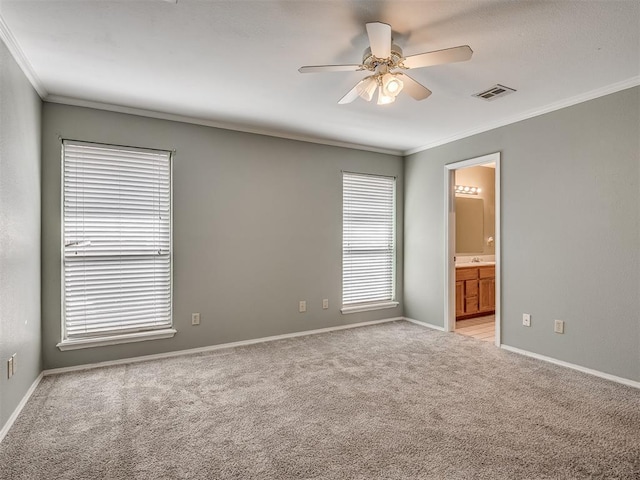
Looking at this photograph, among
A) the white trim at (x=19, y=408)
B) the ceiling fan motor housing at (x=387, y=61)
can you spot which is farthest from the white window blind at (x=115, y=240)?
the ceiling fan motor housing at (x=387, y=61)

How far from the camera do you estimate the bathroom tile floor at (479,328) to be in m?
4.56

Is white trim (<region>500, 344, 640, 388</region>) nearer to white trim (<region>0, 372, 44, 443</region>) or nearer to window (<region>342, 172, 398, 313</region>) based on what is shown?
window (<region>342, 172, 398, 313</region>)

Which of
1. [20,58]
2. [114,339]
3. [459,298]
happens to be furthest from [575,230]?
[20,58]

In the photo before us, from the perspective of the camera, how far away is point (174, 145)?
3801 mm

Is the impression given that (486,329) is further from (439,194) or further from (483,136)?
(483,136)

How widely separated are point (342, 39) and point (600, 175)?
262cm

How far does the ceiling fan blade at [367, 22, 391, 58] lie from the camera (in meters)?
1.94

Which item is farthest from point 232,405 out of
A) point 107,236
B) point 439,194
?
point 439,194

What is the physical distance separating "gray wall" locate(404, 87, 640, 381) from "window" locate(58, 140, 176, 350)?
370 cm

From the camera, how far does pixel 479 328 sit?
5.00 metres

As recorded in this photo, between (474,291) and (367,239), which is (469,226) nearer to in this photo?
(474,291)

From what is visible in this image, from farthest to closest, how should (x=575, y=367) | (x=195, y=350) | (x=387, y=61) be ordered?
(x=195, y=350)
(x=575, y=367)
(x=387, y=61)

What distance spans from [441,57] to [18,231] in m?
3.06

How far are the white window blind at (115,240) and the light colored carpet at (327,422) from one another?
1.79 feet
